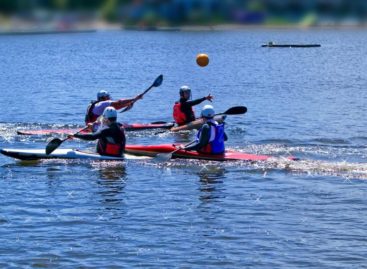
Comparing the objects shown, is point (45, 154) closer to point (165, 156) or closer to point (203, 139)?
point (165, 156)

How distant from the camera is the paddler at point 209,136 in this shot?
18.5 m

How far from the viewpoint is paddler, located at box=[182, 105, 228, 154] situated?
18516mm

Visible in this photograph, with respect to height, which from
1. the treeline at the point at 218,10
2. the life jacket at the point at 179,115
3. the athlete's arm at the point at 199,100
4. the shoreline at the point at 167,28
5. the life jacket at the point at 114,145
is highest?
the treeline at the point at 218,10

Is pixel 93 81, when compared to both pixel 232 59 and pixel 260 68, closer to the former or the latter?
pixel 260 68

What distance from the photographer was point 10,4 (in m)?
9.73

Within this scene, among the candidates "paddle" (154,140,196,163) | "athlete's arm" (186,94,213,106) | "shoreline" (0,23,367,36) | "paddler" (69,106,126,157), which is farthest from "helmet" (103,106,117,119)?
"shoreline" (0,23,367,36)

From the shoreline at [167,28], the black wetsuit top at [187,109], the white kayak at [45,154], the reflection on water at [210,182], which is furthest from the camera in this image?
the black wetsuit top at [187,109]

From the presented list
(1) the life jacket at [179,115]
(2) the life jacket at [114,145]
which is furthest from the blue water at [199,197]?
(1) the life jacket at [179,115]

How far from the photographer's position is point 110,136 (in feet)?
62.8

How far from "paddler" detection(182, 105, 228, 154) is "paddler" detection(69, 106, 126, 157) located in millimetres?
1648

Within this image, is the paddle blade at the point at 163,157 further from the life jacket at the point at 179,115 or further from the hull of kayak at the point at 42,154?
the life jacket at the point at 179,115

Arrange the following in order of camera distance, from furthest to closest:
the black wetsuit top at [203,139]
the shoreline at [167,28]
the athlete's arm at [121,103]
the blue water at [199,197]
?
the athlete's arm at [121,103] → the black wetsuit top at [203,139] → the blue water at [199,197] → the shoreline at [167,28]

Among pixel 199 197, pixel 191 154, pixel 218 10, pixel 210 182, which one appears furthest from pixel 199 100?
pixel 218 10

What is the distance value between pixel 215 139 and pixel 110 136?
8.59ft
